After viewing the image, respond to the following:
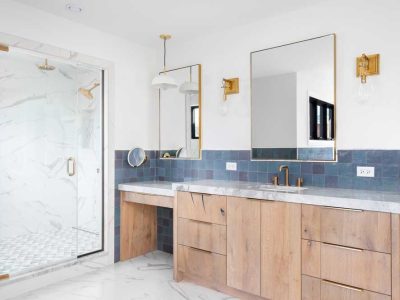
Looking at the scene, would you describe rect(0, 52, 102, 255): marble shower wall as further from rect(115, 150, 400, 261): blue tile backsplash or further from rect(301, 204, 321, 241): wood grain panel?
rect(301, 204, 321, 241): wood grain panel

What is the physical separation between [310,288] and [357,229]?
0.53 meters

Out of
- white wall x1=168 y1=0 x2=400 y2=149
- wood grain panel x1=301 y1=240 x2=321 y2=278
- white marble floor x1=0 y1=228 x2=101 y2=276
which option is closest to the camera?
wood grain panel x1=301 y1=240 x2=321 y2=278

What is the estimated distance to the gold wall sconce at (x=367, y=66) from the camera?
2.40 meters

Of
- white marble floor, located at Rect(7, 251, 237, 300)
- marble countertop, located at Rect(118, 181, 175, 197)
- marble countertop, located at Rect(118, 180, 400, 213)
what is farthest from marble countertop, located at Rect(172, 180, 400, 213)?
white marble floor, located at Rect(7, 251, 237, 300)

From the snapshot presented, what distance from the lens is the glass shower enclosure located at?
344 cm

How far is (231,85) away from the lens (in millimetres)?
3199

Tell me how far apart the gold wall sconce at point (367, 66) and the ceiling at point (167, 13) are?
2.15ft

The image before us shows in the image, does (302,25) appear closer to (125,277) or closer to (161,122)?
(161,122)

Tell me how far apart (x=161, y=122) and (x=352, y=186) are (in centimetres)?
224

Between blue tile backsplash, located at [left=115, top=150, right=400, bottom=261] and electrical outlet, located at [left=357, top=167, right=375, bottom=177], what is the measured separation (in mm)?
23

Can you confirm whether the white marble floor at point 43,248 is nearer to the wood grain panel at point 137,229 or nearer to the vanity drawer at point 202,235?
the wood grain panel at point 137,229

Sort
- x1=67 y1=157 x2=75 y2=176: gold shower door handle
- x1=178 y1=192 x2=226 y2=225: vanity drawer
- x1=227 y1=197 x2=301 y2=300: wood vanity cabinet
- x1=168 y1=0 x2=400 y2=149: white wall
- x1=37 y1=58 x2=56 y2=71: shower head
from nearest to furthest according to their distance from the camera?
x1=227 y1=197 x2=301 y2=300: wood vanity cabinet < x1=168 y1=0 x2=400 y2=149: white wall < x1=178 y1=192 x2=226 y2=225: vanity drawer < x1=67 y1=157 x2=75 y2=176: gold shower door handle < x1=37 y1=58 x2=56 y2=71: shower head

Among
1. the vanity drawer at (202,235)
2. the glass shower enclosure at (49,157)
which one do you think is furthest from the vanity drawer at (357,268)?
the glass shower enclosure at (49,157)

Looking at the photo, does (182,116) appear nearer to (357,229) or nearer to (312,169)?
(312,169)
